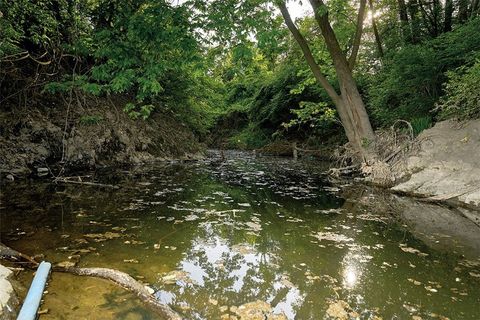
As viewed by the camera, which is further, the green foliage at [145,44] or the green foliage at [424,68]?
the green foliage at [424,68]

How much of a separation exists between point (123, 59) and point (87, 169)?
509 centimetres

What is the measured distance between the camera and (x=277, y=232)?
4387 millimetres

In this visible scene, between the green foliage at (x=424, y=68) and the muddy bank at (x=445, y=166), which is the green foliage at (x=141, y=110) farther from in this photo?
the green foliage at (x=424, y=68)

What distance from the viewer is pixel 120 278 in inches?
106

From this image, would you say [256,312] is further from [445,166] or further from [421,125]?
[421,125]

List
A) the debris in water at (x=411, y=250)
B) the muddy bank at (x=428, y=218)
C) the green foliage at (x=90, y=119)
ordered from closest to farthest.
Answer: the debris in water at (x=411, y=250), the muddy bank at (x=428, y=218), the green foliage at (x=90, y=119)

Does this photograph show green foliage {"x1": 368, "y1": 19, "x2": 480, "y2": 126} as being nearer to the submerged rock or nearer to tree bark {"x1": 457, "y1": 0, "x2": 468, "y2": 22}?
tree bark {"x1": 457, "y1": 0, "x2": 468, "y2": 22}

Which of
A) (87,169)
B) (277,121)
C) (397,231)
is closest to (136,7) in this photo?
(87,169)

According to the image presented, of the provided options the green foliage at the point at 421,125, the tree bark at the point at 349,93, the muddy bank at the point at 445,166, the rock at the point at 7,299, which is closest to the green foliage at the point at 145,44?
the rock at the point at 7,299

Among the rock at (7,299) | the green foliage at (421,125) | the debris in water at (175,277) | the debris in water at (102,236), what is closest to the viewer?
the rock at (7,299)

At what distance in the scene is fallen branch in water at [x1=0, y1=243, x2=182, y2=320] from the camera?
7.63 feet

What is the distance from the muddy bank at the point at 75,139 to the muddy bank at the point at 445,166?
23.9ft

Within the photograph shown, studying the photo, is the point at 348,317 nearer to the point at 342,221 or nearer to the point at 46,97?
the point at 342,221

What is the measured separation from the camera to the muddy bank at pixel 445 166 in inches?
240
